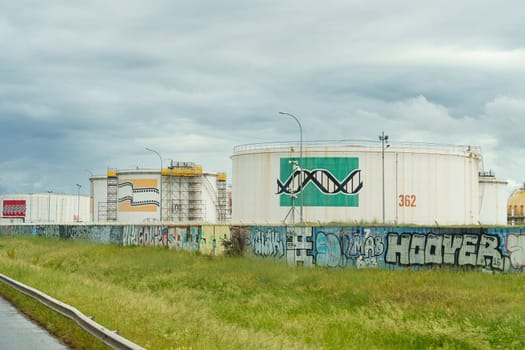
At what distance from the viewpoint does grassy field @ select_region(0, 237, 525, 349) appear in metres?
16.1

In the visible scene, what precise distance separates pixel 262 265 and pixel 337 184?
26.4 meters

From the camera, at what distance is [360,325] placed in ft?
62.8

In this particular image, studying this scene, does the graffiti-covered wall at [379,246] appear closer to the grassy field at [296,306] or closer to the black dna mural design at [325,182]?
the grassy field at [296,306]

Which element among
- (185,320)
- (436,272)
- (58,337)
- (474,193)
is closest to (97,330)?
(58,337)

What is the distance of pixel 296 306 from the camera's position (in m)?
23.3

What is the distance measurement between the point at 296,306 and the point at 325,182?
35.0 meters

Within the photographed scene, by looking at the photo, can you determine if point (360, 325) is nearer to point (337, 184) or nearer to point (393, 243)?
point (393, 243)

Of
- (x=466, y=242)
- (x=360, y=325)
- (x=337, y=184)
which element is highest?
(x=337, y=184)

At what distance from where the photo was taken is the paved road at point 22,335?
13156mm

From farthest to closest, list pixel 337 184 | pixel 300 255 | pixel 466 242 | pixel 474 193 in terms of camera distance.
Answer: pixel 474 193, pixel 337 184, pixel 300 255, pixel 466 242

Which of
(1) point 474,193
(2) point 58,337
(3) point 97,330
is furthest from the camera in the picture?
(1) point 474,193

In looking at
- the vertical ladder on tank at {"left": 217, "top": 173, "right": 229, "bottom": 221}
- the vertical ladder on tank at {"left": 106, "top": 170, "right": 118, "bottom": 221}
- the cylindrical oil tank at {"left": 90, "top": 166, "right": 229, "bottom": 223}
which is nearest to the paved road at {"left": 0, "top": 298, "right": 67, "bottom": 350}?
the cylindrical oil tank at {"left": 90, "top": 166, "right": 229, "bottom": 223}

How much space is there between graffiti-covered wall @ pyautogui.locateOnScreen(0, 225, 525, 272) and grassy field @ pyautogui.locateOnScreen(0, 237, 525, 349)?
4.22 ft

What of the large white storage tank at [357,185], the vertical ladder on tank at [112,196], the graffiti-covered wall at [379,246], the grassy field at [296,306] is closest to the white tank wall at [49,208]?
the vertical ladder on tank at [112,196]
